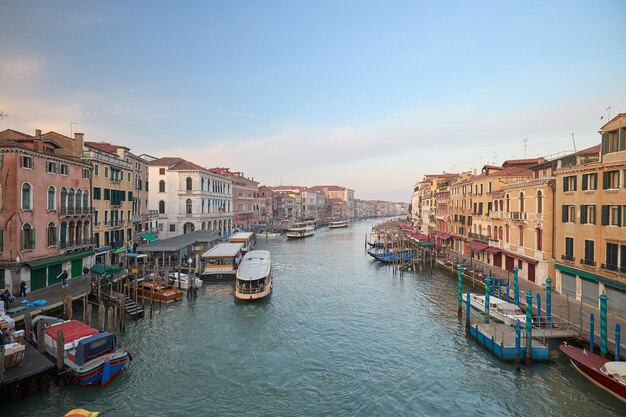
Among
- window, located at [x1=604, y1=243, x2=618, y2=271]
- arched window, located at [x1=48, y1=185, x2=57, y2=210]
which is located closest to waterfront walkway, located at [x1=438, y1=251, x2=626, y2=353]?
window, located at [x1=604, y1=243, x2=618, y2=271]

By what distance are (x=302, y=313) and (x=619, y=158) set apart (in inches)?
843

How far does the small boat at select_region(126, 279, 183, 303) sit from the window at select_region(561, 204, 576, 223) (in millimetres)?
Result: 28590

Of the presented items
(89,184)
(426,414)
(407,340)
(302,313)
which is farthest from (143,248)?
(426,414)

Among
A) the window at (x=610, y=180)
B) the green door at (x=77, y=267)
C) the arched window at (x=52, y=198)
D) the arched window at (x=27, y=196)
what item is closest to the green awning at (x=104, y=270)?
the green door at (x=77, y=267)

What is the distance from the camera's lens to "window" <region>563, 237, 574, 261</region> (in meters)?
24.0

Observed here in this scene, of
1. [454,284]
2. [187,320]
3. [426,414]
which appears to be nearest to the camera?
[426,414]

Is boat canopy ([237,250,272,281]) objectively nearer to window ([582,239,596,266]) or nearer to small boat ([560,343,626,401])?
small boat ([560,343,626,401])

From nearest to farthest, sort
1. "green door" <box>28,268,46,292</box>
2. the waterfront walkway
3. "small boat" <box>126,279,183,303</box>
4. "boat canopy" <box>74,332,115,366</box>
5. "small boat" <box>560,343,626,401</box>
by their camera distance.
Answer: "small boat" <box>560,343,626,401</box> < "boat canopy" <box>74,332,115,366</box> < the waterfront walkway < "green door" <box>28,268,46,292</box> < "small boat" <box>126,279,183,303</box>

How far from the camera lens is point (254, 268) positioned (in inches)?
1221

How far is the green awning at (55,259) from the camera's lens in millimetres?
23784

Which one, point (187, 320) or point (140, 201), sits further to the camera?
point (140, 201)

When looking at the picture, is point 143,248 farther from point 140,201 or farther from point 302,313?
point 302,313

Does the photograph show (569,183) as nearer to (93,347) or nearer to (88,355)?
(93,347)

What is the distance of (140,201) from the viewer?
4347 centimetres
